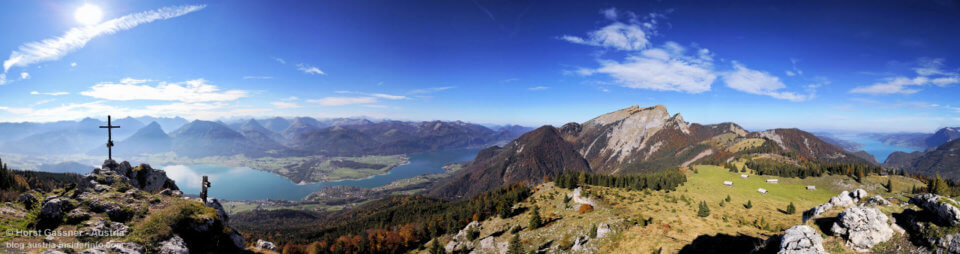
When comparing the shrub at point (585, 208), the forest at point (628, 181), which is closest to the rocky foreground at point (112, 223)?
the shrub at point (585, 208)

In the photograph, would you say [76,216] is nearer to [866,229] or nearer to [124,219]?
[124,219]

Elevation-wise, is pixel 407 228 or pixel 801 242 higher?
pixel 801 242

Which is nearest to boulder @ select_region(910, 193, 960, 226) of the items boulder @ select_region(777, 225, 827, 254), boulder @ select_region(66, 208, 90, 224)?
boulder @ select_region(777, 225, 827, 254)

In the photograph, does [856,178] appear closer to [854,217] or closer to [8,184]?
[854,217]

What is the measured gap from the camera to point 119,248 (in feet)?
50.1

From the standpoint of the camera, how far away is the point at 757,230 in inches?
1315

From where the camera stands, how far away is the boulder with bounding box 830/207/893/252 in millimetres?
17312

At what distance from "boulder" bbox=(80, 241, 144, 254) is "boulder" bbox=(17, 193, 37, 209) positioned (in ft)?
24.3

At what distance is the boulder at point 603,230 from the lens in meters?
33.3

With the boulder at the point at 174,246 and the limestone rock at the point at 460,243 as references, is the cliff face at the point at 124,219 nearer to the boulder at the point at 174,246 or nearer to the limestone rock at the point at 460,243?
the boulder at the point at 174,246

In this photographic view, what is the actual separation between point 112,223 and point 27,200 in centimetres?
523

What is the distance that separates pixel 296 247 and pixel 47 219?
80165mm

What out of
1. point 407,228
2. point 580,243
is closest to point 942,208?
point 580,243

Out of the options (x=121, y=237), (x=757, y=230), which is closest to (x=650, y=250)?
(x=757, y=230)
